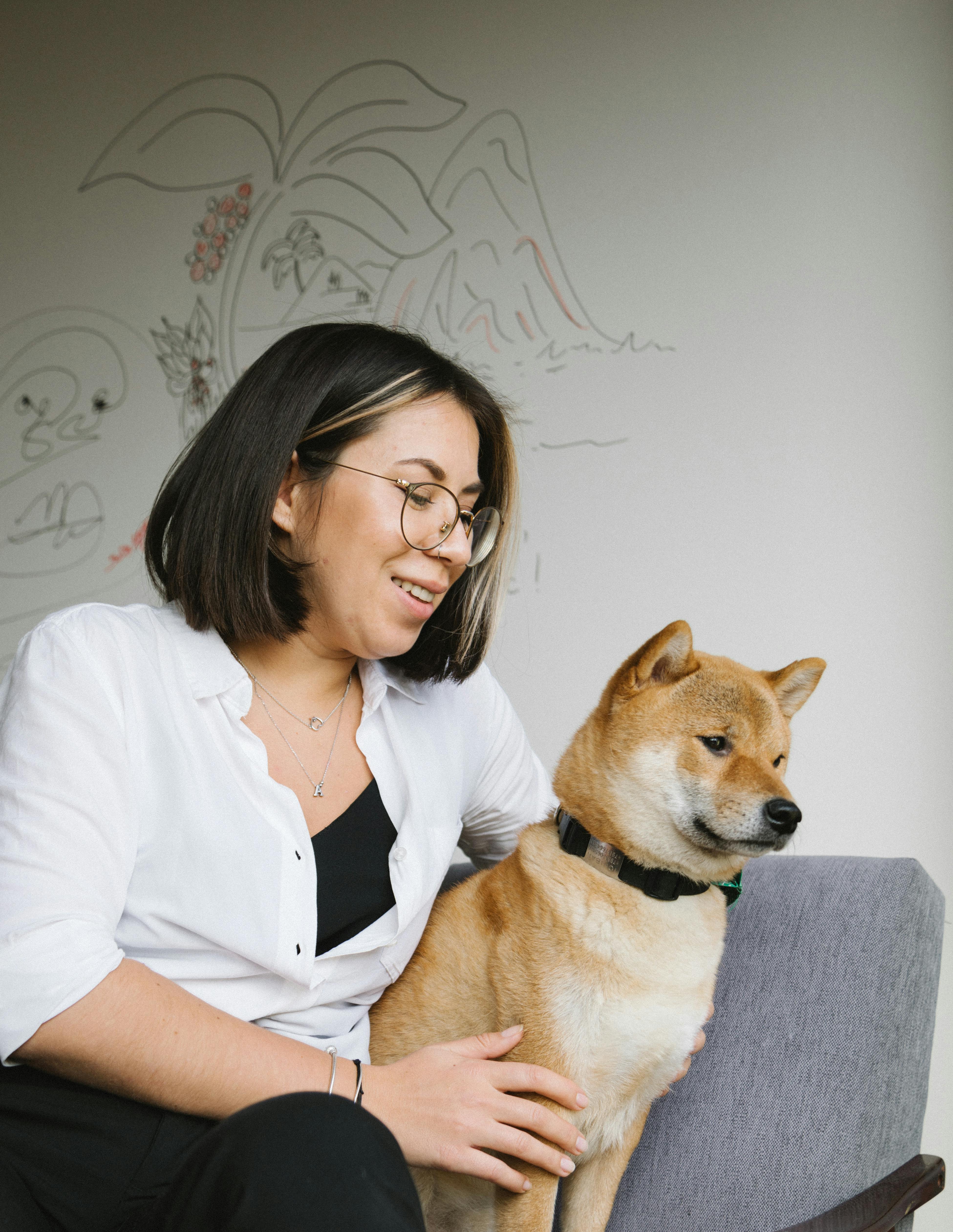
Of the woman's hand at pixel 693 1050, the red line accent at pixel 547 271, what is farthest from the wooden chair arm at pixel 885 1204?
the red line accent at pixel 547 271

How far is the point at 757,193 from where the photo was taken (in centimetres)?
212

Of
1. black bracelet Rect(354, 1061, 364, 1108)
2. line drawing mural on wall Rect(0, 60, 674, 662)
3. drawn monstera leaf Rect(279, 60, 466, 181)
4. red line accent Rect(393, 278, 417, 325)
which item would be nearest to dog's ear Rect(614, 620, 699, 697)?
black bracelet Rect(354, 1061, 364, 1108)

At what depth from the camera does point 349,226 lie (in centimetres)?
265

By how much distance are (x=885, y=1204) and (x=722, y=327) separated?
5.52ft

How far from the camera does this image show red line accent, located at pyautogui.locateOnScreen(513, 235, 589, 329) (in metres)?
2.33

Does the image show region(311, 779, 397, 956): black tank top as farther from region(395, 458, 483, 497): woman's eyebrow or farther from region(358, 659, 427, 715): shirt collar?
region(395, 458, 483, 497): woman's eyebrow

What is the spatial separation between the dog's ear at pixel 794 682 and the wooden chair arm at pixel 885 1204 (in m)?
0.59

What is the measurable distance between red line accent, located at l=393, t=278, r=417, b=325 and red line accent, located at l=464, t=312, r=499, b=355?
209 mm

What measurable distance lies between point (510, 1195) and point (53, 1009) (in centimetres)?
55

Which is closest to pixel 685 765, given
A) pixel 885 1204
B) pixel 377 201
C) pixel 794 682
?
pixel 794 682

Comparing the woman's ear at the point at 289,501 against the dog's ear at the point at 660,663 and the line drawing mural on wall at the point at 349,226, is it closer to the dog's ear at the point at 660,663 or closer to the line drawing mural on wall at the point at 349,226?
the dog's ear at the point at 660,663

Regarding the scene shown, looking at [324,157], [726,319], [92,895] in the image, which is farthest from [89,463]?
[92,895]

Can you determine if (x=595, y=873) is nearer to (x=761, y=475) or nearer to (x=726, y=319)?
(x=761, y=475)

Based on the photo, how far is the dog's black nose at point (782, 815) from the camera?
1097 millimetres
